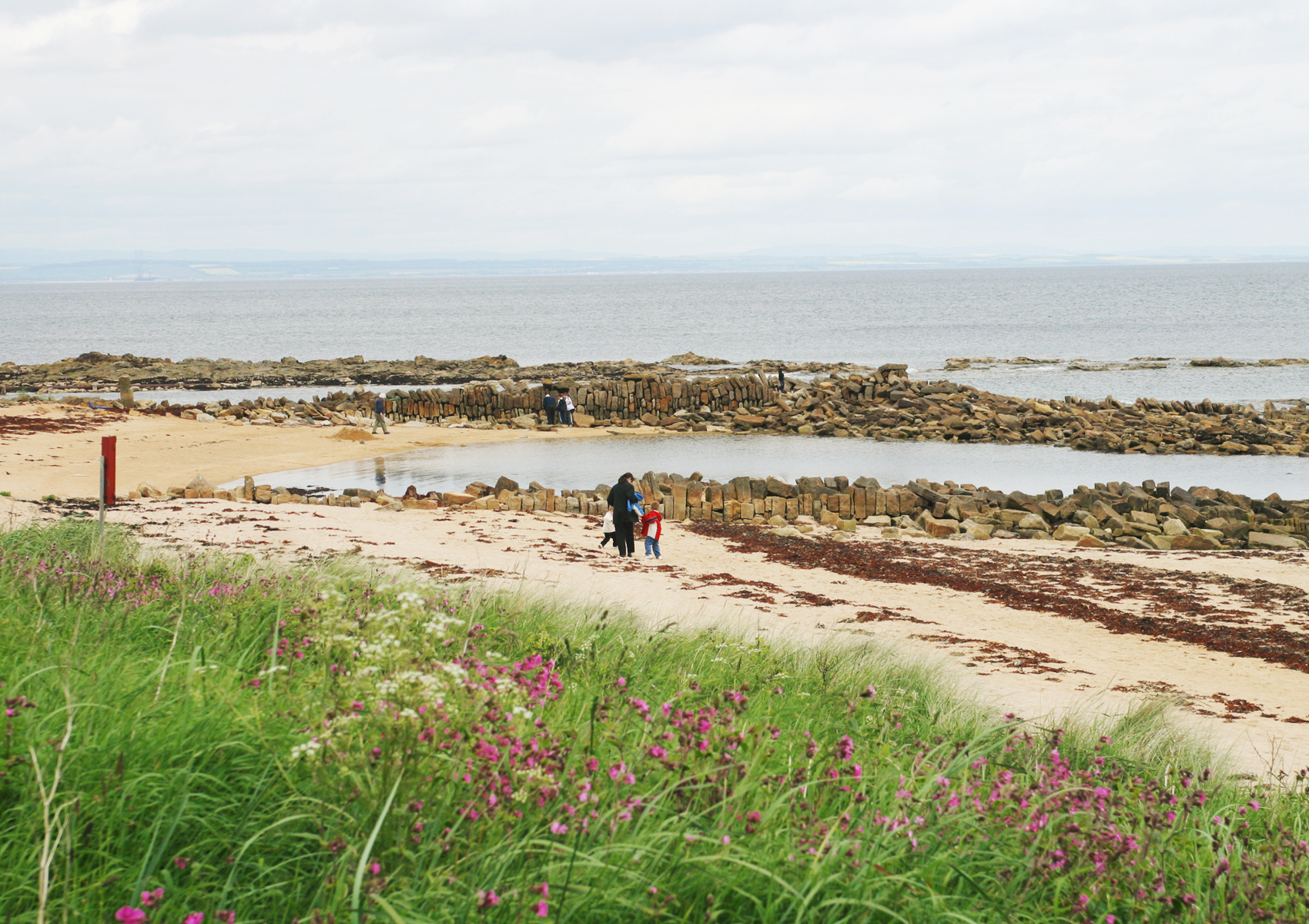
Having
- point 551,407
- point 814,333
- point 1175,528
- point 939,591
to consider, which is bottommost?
point 939,591

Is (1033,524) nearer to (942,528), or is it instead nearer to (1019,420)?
(942,528)

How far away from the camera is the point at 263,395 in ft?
164

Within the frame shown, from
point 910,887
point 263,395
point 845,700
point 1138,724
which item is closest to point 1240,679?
point 1138,724

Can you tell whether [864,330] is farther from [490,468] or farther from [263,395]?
[490,468]

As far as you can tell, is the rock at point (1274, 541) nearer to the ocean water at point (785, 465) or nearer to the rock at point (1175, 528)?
the rock at point (1175, 528)

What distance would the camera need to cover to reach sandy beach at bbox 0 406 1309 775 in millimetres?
10070

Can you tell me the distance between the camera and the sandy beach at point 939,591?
1007 centimetres

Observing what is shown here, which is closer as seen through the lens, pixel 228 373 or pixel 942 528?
pixel 942 528

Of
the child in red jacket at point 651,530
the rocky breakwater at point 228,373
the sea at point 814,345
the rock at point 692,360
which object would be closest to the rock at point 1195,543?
the sea at point 814,345

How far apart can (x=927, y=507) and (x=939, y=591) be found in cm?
758

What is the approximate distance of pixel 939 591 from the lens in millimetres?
15000

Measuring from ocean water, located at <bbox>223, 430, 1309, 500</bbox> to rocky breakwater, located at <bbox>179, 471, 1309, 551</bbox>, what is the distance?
3376 mm

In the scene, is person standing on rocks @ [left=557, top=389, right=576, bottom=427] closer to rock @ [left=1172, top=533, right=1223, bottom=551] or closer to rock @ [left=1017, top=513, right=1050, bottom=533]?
rock @ [left=1017, top=513, right=1050, bottom=533]

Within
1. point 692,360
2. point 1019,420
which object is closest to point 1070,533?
point 1019,420
